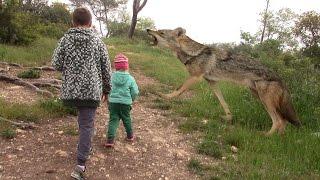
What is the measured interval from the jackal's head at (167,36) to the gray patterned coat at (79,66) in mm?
4344

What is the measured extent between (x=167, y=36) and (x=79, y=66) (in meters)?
4.59

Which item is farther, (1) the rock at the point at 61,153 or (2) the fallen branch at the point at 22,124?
(2) the fallen branch at the point at 22,124

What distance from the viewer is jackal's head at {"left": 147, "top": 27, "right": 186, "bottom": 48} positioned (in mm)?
9656

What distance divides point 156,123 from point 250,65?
211cm

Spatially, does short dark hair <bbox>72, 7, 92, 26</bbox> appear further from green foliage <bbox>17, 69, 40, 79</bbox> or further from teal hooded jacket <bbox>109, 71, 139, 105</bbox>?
green foliage <bbox>17, 69, 40, 79</bbox>

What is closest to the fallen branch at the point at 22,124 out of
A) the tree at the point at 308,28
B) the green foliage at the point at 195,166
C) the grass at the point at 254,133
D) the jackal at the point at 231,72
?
the green foliage at the point at 195,166

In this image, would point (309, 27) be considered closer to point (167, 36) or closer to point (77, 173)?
point (167, 36)

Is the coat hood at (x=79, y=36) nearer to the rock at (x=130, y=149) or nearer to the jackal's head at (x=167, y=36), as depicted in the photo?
the rock at (x=130, y=149)

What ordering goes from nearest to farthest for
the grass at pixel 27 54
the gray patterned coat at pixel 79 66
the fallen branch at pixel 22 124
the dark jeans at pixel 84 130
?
the gray patterned coat at pixel 79 66 < the dark jeans at pixel 84 130 < the fallen branch at pixel 22 124 < the grass at pixel 27 54

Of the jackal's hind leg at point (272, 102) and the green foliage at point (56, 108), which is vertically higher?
the jackal's hind leg at point (272, 102)

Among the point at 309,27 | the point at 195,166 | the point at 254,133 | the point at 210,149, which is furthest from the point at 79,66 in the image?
the point at 309,27

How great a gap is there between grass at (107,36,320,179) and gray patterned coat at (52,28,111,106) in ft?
6.59

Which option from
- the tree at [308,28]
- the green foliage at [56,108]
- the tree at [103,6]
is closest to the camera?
the green foliage at [56,108]

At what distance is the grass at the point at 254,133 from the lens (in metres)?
6.38
